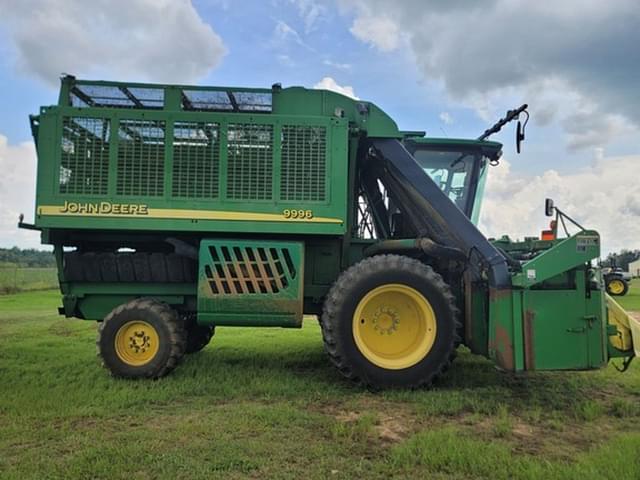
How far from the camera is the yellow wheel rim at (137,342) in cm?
564

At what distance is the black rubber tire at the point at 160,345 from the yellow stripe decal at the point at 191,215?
41.5 inches

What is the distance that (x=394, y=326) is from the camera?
5.64 meters

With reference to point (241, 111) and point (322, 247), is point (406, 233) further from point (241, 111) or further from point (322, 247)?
point (241, 111)

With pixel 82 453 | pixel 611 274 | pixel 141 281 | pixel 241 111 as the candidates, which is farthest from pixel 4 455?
pixel 611 274

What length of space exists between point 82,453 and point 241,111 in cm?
398

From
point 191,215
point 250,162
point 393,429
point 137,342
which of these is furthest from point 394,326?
point 137,342

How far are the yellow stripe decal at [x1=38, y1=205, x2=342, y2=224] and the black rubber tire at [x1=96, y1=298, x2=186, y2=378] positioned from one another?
1.06 meters

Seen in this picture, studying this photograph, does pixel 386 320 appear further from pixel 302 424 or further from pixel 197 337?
pixel 197 337

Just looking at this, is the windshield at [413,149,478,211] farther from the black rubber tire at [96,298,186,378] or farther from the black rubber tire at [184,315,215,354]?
the black rubber tire at [96,298,186,378]

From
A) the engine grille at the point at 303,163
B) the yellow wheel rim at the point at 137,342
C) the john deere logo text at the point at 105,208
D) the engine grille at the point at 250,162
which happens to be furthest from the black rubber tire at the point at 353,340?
the john deere logo text at the point at 105,208

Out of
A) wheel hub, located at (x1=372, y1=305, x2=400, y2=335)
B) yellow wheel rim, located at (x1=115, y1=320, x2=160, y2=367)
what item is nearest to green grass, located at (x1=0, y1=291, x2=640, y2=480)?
yellow wheel rim, located at (x1=115, y1=320, x2=160, y2=367)

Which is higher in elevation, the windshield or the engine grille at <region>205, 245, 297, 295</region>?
the windshield

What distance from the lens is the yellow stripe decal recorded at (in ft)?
18.3

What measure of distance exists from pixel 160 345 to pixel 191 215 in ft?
4.76
